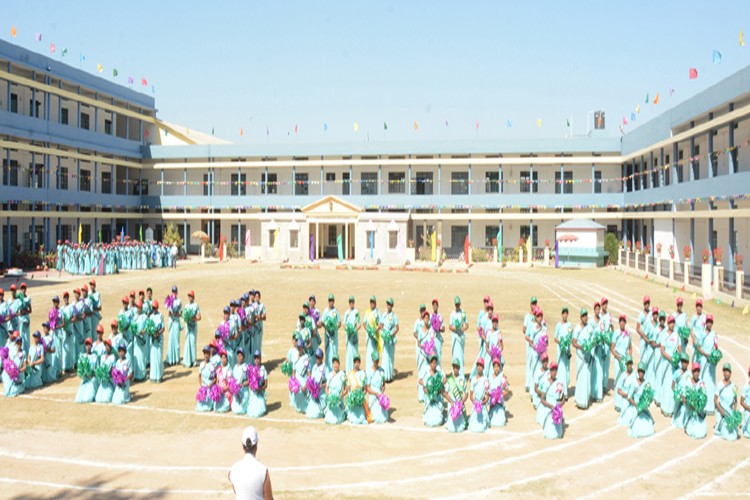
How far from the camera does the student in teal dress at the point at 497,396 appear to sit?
1097 cm

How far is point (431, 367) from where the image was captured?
36.1 ft

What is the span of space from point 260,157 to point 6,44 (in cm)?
1872

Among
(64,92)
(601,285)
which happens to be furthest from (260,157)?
(601,285)

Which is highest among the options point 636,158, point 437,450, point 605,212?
point 636,158

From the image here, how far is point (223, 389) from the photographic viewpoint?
39.0ft

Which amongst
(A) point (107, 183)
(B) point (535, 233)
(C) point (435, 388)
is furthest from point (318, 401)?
(A) point (107, 183)

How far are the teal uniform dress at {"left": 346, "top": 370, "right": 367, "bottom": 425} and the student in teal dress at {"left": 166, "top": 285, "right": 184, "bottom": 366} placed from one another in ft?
17.5

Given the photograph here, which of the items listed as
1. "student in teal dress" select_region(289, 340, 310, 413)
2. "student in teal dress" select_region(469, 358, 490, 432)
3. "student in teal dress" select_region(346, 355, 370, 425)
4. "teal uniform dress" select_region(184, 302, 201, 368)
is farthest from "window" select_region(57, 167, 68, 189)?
"student in teal dress" select_region(469, 358, 490, 432)

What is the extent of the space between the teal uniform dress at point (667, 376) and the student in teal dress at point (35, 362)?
1124cm

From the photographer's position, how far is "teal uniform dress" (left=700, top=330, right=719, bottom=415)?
11.9 m

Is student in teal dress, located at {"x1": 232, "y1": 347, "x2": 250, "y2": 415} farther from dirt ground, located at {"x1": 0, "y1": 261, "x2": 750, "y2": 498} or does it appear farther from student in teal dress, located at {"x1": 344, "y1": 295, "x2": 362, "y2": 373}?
student in teal dress, located at {"x1": 344, "y1": 295, "x2": 362, "y2": 373}

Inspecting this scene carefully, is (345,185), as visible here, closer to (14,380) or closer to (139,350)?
(139,350)

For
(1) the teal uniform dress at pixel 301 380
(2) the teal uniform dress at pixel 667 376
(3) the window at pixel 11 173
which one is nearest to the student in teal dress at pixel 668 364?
(2) the teal uniform dress at pixel 667 376

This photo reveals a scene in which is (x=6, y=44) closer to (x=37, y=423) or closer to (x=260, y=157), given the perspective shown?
(x=260, y=157)
